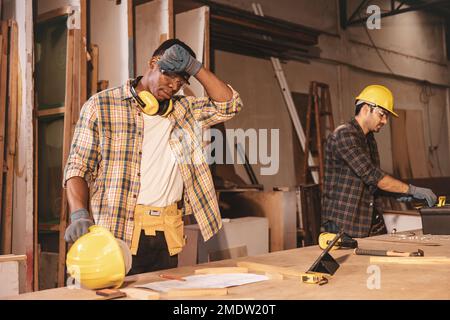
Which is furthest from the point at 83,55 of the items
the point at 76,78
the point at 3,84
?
the point at 3,84

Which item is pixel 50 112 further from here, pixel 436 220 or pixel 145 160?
pixel 436 220

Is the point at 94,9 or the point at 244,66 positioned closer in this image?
the point at 94,9

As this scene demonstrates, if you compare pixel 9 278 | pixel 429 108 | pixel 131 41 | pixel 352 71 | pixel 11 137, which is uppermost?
pixel 352 71

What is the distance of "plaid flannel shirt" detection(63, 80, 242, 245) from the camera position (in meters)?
2.21

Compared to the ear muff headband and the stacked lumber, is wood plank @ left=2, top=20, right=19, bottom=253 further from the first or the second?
the ear muff headband

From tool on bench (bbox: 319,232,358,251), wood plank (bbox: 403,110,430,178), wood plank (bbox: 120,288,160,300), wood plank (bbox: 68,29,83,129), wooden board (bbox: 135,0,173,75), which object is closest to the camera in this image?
wood plank (bbox: 120,288,160,300)

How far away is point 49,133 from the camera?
370cm

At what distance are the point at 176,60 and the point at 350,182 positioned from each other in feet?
6.03

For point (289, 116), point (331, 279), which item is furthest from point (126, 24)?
point (289, 116)

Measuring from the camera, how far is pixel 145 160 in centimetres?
235

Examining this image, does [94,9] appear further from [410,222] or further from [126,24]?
[410,222]

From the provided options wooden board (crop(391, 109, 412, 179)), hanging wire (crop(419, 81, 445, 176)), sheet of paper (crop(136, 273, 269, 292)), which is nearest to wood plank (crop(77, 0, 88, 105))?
sheet of paper (crop(136, 273, 269, 292))

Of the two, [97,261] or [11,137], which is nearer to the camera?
[97,261]

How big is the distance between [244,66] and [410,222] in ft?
9.89
